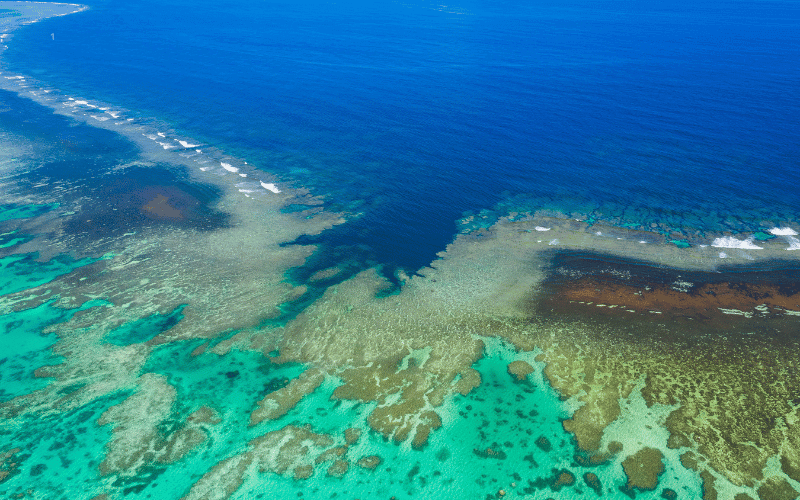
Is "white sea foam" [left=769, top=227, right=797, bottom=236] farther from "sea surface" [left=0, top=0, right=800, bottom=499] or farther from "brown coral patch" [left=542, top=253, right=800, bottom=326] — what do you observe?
"brown coral patch" [left=542, top=253, right=800, bottom=326]

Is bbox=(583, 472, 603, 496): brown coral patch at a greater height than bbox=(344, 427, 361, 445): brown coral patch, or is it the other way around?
bbox=(583, 472, 603, 496): brown coral patch

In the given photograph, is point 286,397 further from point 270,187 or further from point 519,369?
point 270,187

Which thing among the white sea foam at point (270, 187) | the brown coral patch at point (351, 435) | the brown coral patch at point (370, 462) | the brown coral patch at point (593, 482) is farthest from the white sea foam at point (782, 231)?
the white sea foam at point (270, 187)

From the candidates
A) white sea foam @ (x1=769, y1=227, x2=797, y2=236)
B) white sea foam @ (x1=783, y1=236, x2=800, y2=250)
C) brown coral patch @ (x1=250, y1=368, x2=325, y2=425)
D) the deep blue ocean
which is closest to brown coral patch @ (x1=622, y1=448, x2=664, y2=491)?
brown coral patch @ (x1=250, y1=368, x2=325, y2=425)

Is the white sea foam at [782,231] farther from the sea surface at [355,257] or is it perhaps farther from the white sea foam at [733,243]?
the white sea foam at [733,243]

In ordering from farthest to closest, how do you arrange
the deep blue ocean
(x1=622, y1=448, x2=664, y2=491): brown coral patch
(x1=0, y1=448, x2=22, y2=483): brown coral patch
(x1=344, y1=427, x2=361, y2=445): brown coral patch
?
the deep blue ocean → (x1=344, y1=427, x2=361, y2=445): brown coral patch → (x1=0, y1=448, x2=22, y2=483): brown coral patch → (x1=622, y1=448, x2=664, y2=491): brown coral patch

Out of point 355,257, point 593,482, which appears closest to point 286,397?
point 355,257
